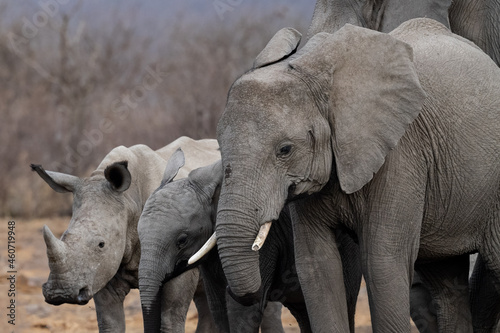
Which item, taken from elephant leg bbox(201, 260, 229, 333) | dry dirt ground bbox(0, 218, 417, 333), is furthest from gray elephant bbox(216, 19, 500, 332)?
dry dirt ground bbox(0, 218, 417, 333)

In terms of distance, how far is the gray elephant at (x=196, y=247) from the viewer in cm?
498

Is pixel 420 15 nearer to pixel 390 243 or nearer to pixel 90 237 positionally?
pixel 390 243

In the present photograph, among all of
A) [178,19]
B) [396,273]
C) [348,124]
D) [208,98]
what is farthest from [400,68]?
[178,19]

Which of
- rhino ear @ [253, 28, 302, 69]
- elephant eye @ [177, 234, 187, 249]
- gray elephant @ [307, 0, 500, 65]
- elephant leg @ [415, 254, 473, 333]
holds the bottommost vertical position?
elephant leg @ [415, 254, 473, 333]

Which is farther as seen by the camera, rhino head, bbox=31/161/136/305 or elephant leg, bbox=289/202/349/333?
rhino head, bbox=31/161/136/305

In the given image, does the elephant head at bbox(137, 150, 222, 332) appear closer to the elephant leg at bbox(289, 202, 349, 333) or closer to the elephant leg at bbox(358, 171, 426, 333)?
the elephant leg at bbox(289, 202, 349, 333)

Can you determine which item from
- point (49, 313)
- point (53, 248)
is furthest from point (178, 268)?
point (49, 313)

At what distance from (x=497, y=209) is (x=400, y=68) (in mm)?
842

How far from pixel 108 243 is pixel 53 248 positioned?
15.7 inches

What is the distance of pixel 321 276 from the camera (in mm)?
4430

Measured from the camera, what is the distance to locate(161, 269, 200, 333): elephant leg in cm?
561

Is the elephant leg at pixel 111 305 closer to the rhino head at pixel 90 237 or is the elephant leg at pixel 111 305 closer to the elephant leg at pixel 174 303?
the rhino head at pixel 90 237

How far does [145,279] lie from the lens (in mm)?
4961

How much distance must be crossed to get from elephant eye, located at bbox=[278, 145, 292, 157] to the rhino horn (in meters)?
1.76
